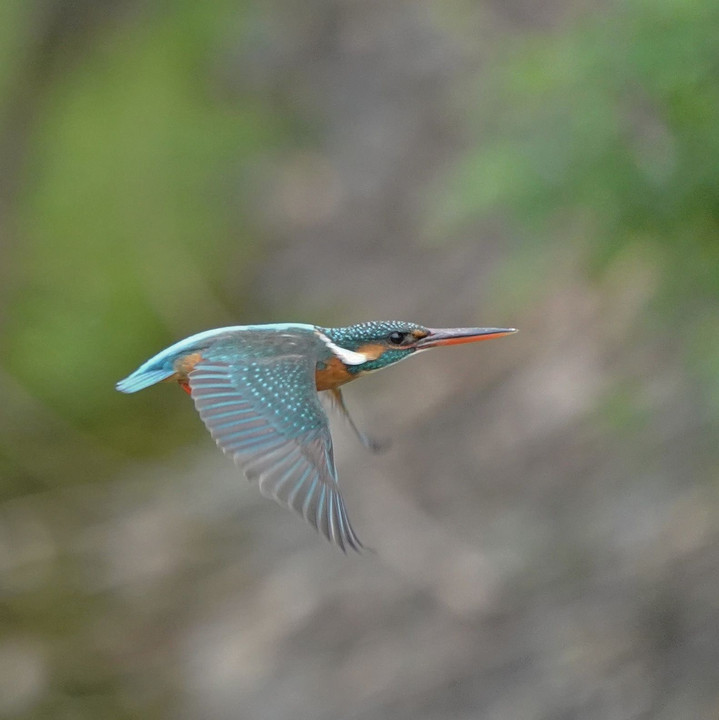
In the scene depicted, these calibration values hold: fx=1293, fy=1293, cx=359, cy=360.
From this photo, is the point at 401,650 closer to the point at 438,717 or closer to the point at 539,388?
the point at 438,717

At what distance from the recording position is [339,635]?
4867 millimetres

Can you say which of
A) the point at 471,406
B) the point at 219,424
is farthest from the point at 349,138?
the point at 219,424

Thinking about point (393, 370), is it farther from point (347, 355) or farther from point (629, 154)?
point (347, 355)

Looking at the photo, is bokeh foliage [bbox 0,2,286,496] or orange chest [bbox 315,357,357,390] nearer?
orange chest [bbox 315,357,357,390]

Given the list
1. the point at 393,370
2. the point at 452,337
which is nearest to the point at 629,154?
the point at 452,337

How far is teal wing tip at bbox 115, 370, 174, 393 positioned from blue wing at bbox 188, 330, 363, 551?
84 mm

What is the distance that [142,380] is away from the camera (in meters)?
2.32

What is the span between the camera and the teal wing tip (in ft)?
7.52

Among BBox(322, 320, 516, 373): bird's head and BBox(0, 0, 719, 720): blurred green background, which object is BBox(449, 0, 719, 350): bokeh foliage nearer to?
BBox(0, 0, 719, 720): blurred green background

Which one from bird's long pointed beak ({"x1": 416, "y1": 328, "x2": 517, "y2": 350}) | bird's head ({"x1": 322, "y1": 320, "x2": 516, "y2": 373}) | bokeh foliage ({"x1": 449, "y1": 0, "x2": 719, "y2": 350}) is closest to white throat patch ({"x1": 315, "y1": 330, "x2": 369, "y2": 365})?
bird's head ({"x1": 322, "y1": 320, "x2": 516, "y2": 373})

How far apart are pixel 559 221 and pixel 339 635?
91.8 inches

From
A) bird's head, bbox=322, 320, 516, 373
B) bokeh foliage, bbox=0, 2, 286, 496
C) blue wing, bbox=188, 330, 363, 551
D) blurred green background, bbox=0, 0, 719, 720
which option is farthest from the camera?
bokeh foliage, bbox=0, 2, 286, 496

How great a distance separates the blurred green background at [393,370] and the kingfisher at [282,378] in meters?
0.77

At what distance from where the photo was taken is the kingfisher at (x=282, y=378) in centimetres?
214
